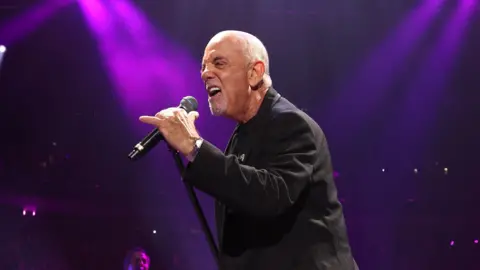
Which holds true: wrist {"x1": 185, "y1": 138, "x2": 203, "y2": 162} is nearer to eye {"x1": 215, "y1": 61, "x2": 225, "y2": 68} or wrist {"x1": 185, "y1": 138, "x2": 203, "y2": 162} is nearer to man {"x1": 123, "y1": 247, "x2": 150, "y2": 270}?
eye {"x1": 215, "y1": 61, "x2": 225, "y2": 68}

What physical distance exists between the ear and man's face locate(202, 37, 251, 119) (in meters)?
0.02

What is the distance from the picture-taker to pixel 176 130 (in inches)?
64.5

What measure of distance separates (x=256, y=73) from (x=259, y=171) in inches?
18.5

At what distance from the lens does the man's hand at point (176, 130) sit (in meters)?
1.62

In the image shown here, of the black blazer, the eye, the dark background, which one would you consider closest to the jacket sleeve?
the black blazer

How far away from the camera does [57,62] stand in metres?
8.14

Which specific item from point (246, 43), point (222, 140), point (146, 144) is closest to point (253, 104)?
point (246, 43)

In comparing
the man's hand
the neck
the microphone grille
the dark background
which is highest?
the dark background

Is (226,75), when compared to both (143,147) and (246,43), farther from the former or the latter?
(143,147)

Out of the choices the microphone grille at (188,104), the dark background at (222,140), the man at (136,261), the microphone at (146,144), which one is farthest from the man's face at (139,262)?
the microphone at (146,144)

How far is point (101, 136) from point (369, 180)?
13.1 feet

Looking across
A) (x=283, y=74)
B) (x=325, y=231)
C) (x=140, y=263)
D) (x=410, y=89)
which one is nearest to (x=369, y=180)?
(x=410, y=89)

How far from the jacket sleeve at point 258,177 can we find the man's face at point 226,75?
30 cm

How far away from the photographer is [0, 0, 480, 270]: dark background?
7.62m
